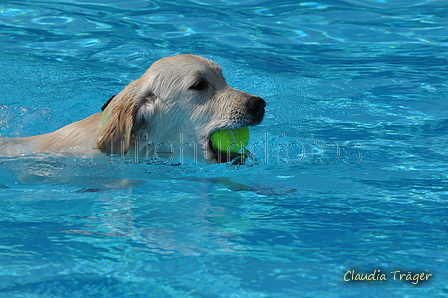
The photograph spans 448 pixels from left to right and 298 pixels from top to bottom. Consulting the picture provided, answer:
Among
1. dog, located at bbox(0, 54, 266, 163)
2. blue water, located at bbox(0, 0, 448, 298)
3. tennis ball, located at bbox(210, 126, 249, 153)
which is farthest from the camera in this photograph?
tennis ball, located at bbox(210, 126, 249, 153)

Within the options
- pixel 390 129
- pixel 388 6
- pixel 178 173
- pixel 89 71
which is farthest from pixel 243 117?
pixel 388 6

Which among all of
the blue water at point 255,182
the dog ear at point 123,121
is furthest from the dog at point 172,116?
the blue water at point 255,182

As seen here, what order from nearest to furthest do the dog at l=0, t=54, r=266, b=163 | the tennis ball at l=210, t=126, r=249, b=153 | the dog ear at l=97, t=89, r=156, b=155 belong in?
the dog ear at l=97, t=89, r=156, b=155 < the dog at l=0, t=54, r=266, b=163 < the tennis ball at l=210, t=126, r=249, b=153

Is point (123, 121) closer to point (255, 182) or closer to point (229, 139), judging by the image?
point (229, 139)

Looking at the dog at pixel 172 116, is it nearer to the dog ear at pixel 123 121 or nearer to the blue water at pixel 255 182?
the dog ear at pixel 123 121

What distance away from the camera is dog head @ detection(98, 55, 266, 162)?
4.91 meters

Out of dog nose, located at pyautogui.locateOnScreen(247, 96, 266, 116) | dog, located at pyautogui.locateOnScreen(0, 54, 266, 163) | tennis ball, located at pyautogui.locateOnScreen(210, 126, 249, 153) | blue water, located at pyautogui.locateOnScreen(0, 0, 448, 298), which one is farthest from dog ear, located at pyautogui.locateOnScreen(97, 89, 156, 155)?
dog nose, located at pyautogui.locateOnScreen(247, 96, 266, 116)

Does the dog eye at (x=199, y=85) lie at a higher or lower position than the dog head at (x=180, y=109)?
higher

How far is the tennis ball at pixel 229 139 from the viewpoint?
5020mm

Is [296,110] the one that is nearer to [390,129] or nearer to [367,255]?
[390,129]

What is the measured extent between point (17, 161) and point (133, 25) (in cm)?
654

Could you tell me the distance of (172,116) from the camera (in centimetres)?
504

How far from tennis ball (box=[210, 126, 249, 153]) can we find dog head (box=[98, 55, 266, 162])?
0.06m

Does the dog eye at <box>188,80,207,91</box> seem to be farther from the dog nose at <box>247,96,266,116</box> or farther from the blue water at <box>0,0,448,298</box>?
the blue water at <box>0,0,448,298</box>
